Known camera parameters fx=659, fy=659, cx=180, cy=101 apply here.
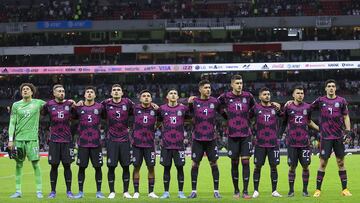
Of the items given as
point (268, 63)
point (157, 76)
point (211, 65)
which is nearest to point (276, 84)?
point (268, 63)

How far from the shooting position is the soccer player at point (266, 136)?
15.9 meters

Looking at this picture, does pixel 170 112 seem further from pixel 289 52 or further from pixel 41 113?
pixel 289 52

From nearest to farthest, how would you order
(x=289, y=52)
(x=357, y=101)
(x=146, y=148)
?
(x=146, y=148)
(x=357, y=101)
(x=289, y=52)

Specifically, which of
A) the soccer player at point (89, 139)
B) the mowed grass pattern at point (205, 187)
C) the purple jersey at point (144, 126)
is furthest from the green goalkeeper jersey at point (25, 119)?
the purple jersey at point (144, 126)

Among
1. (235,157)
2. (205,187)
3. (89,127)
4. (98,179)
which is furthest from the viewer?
(205,187)

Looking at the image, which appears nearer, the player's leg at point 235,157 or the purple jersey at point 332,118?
the player's leg at point 235,157

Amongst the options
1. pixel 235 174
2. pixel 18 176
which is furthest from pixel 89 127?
pixel 235 174

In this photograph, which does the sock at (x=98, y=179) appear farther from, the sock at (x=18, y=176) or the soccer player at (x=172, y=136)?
the sock at (x=18, y=176)

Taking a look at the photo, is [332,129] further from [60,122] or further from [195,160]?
[60,122]

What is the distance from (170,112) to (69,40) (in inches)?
2126

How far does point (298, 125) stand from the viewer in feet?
53.0

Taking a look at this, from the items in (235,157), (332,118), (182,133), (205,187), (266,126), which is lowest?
(205,187)

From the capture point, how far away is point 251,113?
1616cm

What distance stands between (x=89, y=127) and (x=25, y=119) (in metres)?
1.61
